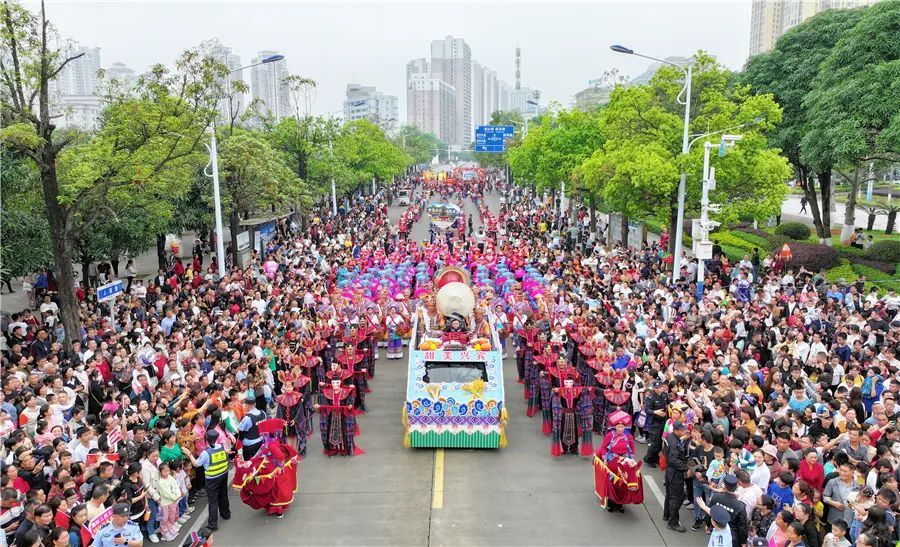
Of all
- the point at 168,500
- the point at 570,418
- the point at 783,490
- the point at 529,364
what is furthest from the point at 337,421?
the point at 783,490

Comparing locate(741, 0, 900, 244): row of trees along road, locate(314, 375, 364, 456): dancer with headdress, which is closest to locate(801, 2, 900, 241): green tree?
locate(741, 0, 900, 244): row of trees along road

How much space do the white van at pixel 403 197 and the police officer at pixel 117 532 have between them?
5855 cm

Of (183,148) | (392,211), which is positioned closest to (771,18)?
(392,211)

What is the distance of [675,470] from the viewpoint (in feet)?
29.3

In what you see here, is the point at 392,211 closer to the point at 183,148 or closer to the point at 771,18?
the point at 183,148

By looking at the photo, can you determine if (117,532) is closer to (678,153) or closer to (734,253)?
(678,153)

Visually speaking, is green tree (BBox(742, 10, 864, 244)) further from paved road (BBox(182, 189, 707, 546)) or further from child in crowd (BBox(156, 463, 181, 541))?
child in crowd (BBox(156, 463, 181, 541))

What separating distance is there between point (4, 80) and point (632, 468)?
43.1 ft

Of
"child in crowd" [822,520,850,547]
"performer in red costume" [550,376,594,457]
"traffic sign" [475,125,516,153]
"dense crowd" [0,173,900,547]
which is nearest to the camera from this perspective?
"child in crowd" [822,520,850,547]

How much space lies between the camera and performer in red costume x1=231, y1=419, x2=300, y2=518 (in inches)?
360

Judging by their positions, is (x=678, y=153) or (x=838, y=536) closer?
(x=838, y=536)

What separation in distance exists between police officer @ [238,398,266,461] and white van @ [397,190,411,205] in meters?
55.7

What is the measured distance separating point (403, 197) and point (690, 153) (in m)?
47.5

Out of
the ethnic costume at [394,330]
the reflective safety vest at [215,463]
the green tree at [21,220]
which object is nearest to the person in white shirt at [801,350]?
the ethnic costume at [394,330]
